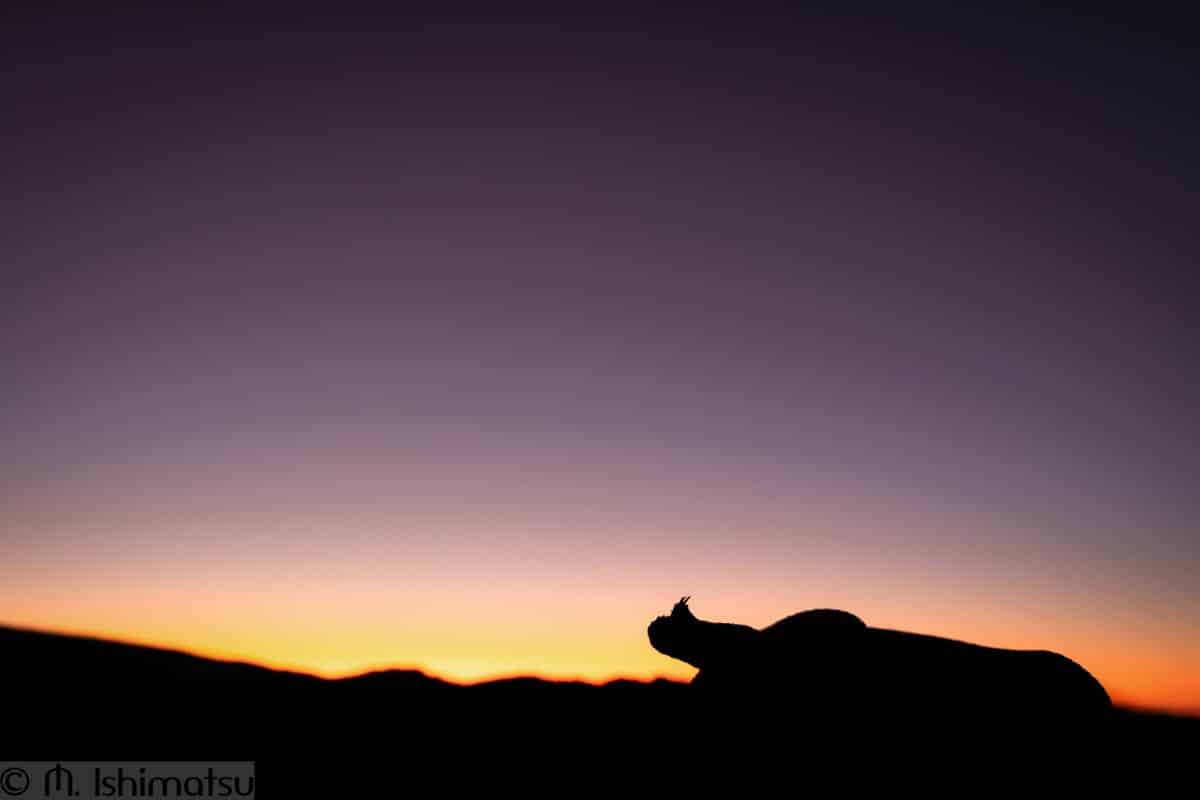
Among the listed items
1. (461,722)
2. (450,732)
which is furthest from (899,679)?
(461,722)

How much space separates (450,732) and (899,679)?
9.65 m

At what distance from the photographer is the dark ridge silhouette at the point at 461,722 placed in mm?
12633

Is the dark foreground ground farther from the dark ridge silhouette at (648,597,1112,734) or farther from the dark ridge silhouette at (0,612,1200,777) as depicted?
the dark ridge silhouette at (648,597,1112,734)

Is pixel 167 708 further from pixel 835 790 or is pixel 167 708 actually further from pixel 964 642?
pixel 964 642

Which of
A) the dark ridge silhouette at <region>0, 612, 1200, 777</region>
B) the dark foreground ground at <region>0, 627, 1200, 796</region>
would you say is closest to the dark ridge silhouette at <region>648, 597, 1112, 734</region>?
the dark ridge silhouette at <region>0, 612, 1200, 777</region>

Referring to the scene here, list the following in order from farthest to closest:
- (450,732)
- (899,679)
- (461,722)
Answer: (461,722)
(450,732)
(899,679)

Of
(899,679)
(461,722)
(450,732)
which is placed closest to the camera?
(899,679)

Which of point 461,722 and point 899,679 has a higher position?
point 899,679

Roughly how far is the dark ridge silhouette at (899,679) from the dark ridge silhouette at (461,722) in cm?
5

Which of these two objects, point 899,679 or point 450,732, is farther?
point 450,732

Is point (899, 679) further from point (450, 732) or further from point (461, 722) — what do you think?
point (461, 722)

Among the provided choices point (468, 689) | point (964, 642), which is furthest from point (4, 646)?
point (964, 642)

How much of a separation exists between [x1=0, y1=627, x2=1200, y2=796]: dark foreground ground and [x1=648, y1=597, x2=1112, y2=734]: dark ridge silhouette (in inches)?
5.8

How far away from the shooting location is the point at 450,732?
1700cm
